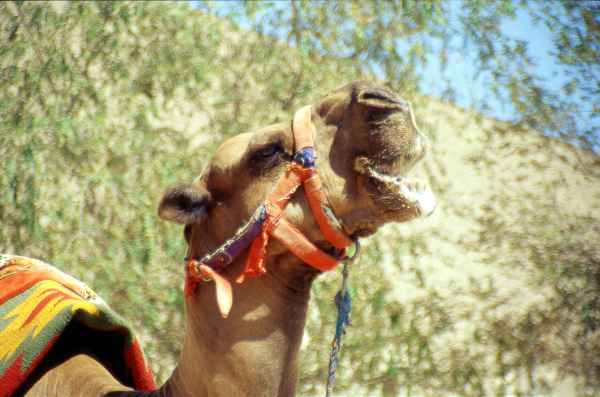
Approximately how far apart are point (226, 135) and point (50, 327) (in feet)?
8.52

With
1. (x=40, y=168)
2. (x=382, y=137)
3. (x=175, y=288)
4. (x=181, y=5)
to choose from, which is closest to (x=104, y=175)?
(x=40, y=168)

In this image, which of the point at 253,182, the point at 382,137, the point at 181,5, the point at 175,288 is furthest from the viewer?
the point at 181,5

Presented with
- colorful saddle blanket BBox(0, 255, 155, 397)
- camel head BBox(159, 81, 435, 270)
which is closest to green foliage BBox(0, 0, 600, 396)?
colorful saddle blanket BBox(0, 255, 155, 397)

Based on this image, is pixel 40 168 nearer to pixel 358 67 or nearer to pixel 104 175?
pixel 104 175

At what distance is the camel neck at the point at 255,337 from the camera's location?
9.11 ft

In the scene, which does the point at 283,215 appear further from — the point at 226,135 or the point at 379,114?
the point at 226,135

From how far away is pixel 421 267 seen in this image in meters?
5.73

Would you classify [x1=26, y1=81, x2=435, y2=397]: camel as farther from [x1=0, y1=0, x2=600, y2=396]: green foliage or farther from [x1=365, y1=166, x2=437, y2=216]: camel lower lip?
[x1=0, y1=0, x2=600, y2=396]: green foliage

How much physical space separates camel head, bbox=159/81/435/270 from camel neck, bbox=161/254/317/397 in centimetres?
12

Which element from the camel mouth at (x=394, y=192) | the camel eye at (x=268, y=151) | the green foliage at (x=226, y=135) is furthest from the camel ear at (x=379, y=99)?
the green foliage at (x=226, y=135)

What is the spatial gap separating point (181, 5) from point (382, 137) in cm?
339

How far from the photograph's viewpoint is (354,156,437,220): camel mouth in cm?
268

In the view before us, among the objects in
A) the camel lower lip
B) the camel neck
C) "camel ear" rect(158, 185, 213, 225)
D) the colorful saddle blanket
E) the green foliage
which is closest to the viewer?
the camel lower lip

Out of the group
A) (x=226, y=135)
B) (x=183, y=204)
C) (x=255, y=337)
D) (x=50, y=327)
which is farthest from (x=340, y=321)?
(x=226, y=135)
